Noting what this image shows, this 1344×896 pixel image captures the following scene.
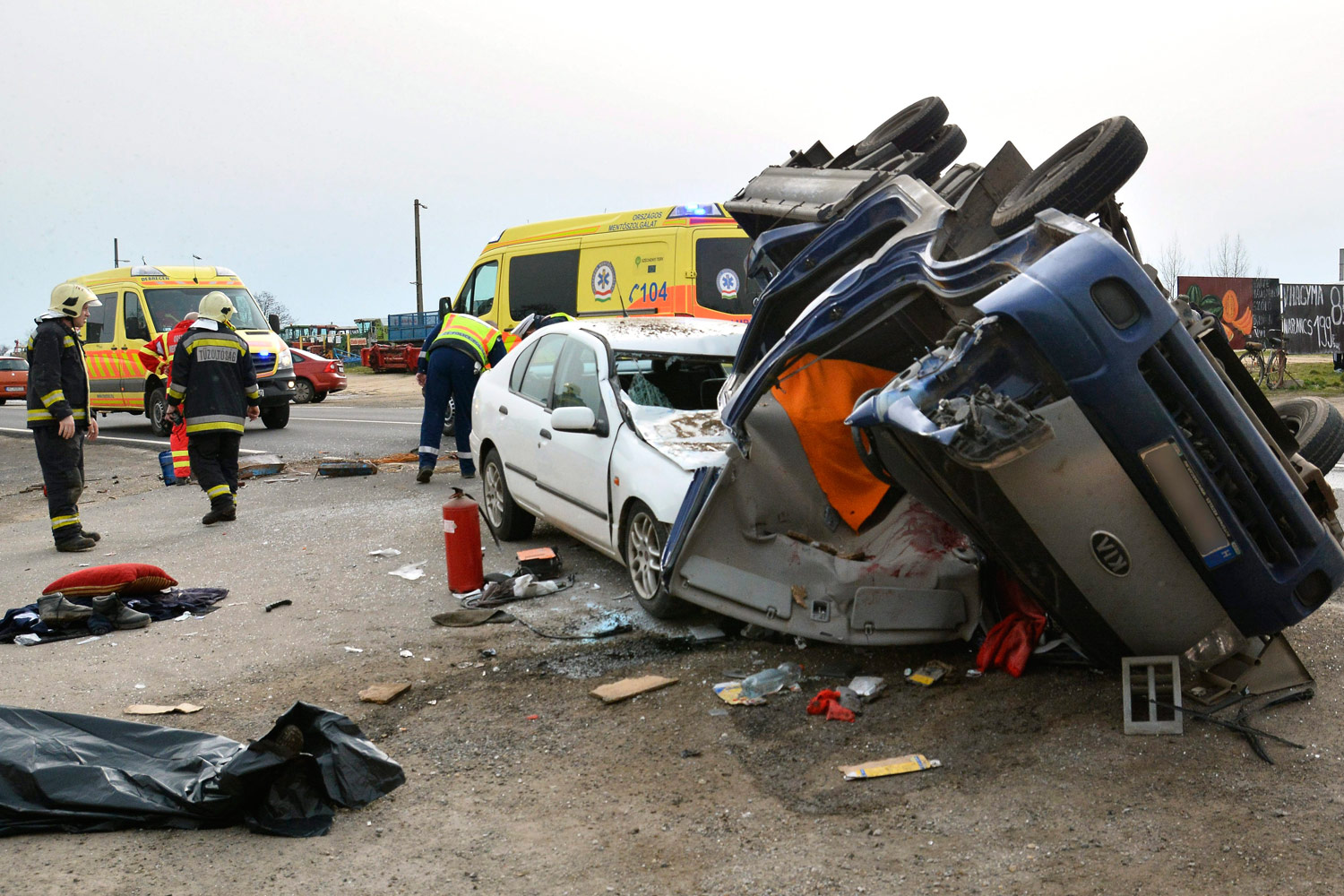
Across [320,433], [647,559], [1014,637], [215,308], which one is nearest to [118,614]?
[647,559]

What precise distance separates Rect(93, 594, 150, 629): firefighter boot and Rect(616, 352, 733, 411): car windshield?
284cm

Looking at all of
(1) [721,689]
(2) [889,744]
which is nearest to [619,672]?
(1) [721,689]

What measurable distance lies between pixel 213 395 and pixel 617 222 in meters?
4.69

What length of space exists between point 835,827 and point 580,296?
9600 millimetres

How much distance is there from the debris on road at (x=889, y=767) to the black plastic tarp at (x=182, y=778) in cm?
150

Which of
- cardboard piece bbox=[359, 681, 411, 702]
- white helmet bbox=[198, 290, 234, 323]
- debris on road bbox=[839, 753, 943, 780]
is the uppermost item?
white helmet bbox=[198, 290, 234, 323]

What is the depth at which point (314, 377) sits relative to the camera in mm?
22562

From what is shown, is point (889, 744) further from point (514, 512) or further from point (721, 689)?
point (514, 512)

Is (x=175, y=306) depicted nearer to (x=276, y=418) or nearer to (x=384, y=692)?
(x=276, y=418)

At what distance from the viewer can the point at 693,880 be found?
3.16 meters

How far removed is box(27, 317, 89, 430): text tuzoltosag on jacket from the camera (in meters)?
8.35

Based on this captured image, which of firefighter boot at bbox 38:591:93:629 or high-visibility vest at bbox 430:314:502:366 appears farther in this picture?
high-visibility vest at bbox 430:314:502:366

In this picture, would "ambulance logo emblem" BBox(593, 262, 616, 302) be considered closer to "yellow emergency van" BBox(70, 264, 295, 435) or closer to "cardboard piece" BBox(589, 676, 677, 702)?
"yellow emergency van" BBox(70, 264, 295, 435)

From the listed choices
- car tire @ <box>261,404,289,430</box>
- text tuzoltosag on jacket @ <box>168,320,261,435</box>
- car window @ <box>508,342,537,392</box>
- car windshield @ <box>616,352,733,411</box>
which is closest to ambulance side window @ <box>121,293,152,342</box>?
car tire @ <box>261,404,289,430</box>
